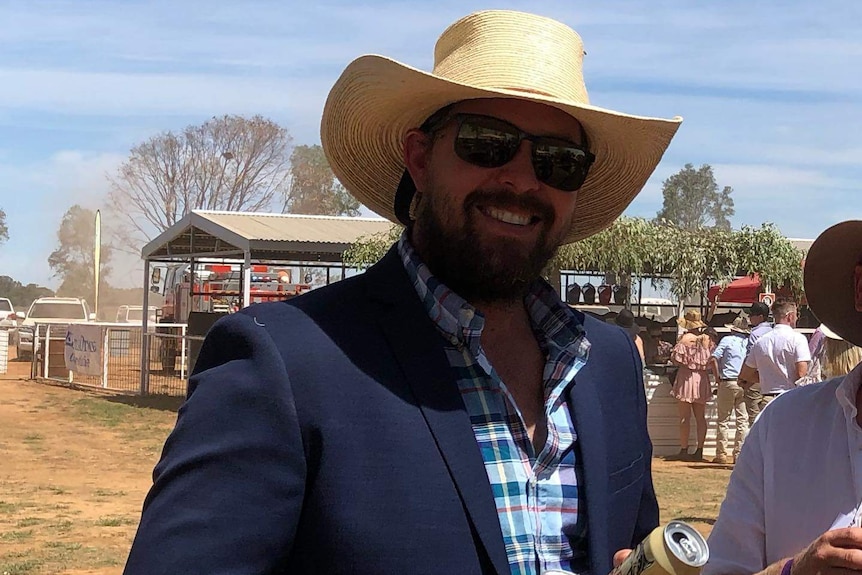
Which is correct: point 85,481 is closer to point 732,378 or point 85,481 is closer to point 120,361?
point 732,378

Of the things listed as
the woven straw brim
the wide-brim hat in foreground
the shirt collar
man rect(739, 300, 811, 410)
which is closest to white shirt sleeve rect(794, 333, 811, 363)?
man rect(739, 300, 811, 410)

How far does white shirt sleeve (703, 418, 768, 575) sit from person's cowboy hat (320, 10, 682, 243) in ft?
2.36

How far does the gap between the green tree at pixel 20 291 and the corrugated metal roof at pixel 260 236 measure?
59.8m

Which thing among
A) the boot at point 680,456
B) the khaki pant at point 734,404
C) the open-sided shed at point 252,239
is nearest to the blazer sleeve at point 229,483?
the khaki pant at point 734,404

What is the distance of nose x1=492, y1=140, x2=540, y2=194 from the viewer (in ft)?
6.81

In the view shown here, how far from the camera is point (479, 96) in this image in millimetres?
2133

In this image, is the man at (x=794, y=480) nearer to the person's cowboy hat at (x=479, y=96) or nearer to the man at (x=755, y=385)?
the person's cowboy hat at (x=479, y=96)

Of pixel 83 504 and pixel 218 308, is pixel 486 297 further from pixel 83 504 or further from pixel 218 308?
pixel 218 308

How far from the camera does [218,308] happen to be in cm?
2522

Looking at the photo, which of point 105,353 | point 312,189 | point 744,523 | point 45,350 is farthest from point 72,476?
point 312,189

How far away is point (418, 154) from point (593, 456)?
0.79 meters

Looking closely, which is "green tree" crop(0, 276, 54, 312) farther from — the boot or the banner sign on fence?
the boot

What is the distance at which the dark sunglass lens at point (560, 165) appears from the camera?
2111 millimetres

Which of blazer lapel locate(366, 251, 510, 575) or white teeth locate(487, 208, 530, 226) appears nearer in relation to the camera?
blazer lapel locate(366, 251, 510, 575)
